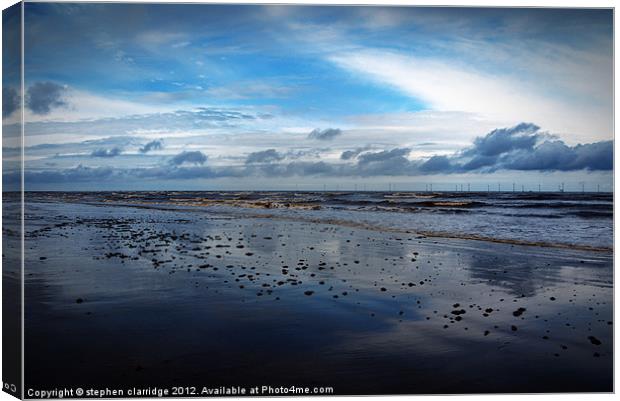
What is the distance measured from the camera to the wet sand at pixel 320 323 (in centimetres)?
433

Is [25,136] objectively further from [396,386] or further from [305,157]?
[396,386]

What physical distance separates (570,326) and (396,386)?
201 cm

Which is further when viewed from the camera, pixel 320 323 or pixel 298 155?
pixel 298 155

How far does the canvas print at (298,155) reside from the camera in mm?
4402

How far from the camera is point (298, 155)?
6879 mm

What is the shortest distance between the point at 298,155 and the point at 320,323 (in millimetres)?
2648

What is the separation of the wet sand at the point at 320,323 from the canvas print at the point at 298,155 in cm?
2

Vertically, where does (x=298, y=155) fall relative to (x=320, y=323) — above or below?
above

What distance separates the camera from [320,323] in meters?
4.97

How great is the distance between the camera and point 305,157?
686 cm

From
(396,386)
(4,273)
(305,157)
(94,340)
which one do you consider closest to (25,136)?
(4,273)

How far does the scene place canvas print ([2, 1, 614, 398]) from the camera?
440 centimetres

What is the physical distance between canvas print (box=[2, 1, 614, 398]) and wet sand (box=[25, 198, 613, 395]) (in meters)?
0.02

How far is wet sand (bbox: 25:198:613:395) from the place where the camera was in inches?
171
